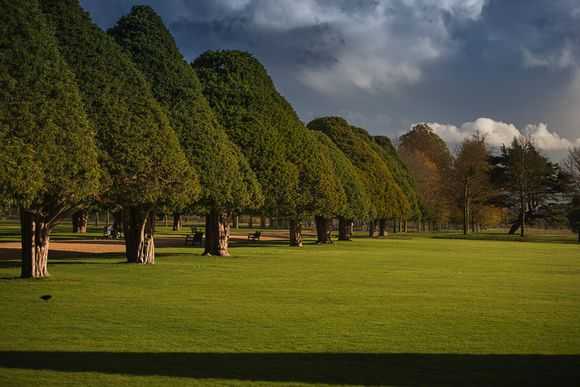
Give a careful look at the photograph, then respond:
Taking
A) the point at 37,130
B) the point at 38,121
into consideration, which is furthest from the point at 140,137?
Answer: the point at 37,130

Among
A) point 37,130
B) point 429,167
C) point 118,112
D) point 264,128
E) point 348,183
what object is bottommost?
point 37,130

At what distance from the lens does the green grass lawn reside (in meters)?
9.30

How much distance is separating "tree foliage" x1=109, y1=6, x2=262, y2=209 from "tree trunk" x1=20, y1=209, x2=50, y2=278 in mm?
9403

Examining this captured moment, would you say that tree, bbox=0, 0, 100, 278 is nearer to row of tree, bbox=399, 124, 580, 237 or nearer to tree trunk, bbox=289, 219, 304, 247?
tree trunk, bbox=289, 219, 304, 247

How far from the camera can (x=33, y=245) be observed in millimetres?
21453

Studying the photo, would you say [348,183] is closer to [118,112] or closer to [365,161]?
[365,161]

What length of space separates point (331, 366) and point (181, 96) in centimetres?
2268

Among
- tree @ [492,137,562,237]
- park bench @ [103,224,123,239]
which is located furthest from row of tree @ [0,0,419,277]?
tree @ [492,137,562,237]

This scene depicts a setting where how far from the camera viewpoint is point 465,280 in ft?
76.2

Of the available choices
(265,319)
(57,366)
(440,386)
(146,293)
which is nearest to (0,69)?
(146,293)

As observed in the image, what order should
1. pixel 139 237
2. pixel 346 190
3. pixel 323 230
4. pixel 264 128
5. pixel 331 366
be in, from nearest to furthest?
pixel 331 366
pixel 139 237
pixel 264 128
pixel 323 230
pixel 346 190

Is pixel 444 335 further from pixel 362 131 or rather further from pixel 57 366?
pixel 362 131

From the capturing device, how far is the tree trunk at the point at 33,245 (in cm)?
2133

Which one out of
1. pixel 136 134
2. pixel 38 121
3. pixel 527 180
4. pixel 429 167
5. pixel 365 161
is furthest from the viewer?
pixel 429 167
